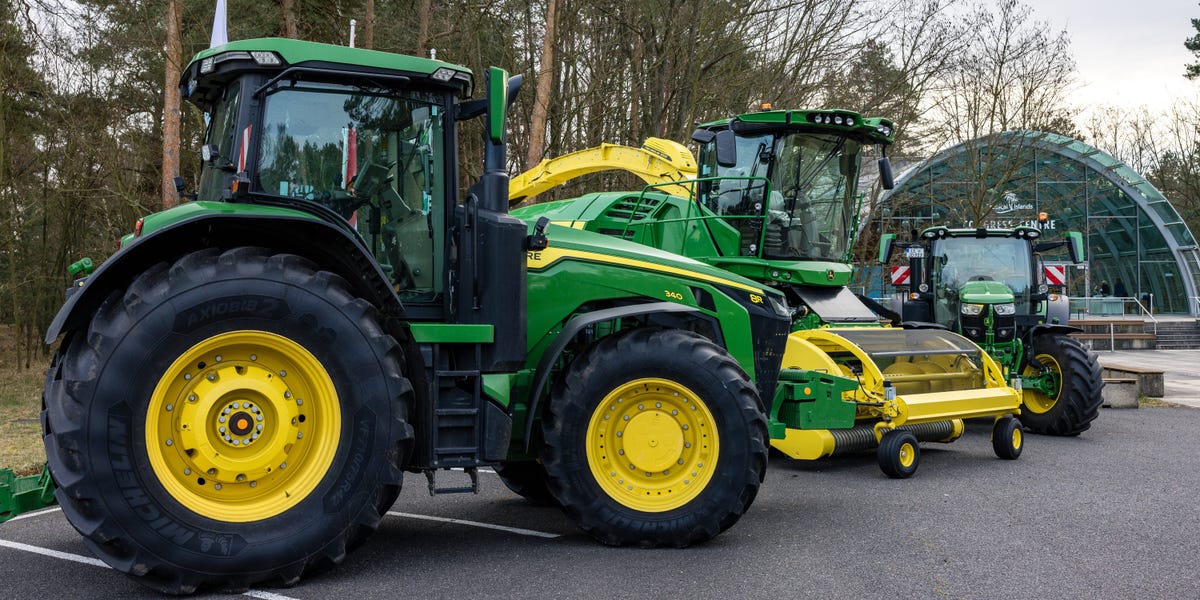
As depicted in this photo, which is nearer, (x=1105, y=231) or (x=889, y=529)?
(x=889, y=529)

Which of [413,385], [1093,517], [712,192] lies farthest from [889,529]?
[712,192]

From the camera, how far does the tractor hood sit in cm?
1181

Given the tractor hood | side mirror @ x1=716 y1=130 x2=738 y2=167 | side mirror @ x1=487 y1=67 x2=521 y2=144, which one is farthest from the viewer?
the tractor hood

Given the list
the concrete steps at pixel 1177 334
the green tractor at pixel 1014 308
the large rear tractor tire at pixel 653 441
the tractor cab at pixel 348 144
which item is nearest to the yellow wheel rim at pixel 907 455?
the large rear tractor tire at pixel 653 441

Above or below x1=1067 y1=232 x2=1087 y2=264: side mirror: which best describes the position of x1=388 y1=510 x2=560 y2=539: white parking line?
below

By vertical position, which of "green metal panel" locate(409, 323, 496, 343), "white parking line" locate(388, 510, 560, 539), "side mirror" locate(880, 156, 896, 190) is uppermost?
"side mirror" locate(880, 156, 896, 190)

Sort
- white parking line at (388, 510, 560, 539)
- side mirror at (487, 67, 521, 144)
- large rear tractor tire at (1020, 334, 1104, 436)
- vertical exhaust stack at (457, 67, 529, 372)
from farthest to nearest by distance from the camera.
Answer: large rear tractor tire at (1020, 334, 1104, 436)
white parking line at (388, 510, 560, 539)
vertical exhaust stack at (457, 67, 529, 372)
side mirror at (487, 67, 521, 144)

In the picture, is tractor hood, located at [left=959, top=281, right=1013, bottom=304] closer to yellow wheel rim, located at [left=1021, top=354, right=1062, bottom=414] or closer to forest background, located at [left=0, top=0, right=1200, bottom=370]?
yellow wheel rim, located at [left=1021, top=354, right=1062, bottom=414]

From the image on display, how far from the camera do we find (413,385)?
17.5ft

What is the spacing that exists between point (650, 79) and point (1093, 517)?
12.4m

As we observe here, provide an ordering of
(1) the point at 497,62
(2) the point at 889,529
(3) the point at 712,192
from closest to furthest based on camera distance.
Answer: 1. (2) the point at 889,529
2. (3) the point at 712,192
3. (1) the point at 497,62

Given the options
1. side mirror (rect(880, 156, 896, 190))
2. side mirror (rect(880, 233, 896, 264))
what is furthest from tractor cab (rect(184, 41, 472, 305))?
side mirror (rect(880, 233, 896, 264))

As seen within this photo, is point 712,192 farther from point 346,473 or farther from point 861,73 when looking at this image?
point 861,73

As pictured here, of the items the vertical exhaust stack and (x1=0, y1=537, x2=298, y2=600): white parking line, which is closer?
(x1=0, y1=537, x2=298, y2=600): white parking line
